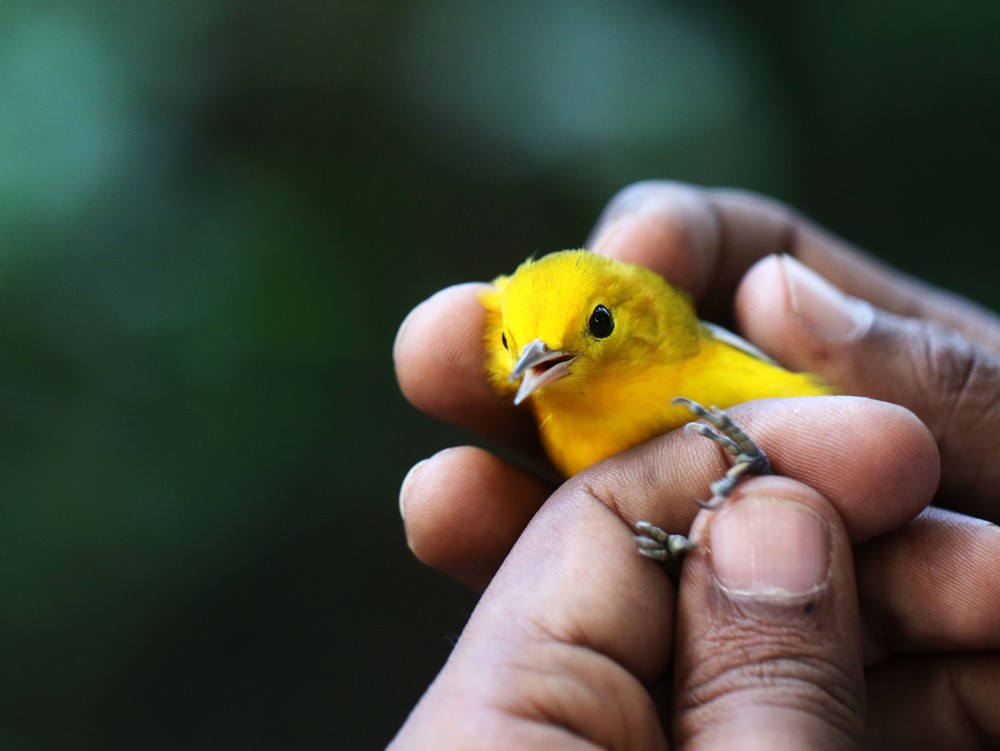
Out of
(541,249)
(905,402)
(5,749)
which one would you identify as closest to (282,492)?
(5,749)

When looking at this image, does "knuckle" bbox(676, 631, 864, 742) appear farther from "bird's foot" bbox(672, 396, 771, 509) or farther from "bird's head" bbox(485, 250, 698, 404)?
"bird's head" bbox(485, 250, 698, 404)

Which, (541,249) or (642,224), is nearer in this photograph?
(642,224)

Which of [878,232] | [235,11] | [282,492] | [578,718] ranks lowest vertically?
[282,492]

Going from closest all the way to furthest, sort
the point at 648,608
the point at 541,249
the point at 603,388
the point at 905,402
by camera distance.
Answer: the point at 648,608
the point at 603,388
the point at 905,402
the point at 541,249

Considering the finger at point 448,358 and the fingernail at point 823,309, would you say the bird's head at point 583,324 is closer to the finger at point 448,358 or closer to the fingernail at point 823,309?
the finger at point 448,358

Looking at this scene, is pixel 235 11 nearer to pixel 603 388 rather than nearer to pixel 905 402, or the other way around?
pixel 603 388

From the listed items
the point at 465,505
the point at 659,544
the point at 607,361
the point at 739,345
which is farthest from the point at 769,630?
the point at 739,345

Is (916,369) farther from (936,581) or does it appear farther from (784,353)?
(936,581)
